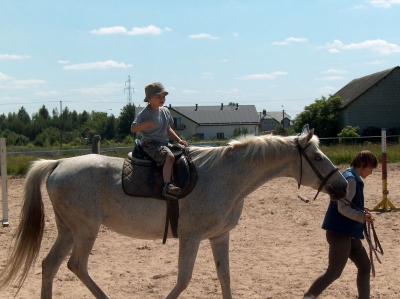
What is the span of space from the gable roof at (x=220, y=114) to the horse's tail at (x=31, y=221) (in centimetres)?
5958

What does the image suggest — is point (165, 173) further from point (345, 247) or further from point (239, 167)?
point (345, 247)

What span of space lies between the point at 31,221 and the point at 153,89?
6.16ft

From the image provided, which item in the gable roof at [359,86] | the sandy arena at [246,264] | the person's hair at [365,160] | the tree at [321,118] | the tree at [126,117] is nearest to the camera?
the person's hair at [365,160]

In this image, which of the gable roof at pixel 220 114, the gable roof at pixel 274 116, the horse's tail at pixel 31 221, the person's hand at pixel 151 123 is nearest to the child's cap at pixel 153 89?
the person's hand at pixel 151 123

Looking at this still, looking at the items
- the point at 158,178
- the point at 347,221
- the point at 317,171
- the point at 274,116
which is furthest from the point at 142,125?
the point at 274,116

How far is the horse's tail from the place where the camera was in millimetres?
5066

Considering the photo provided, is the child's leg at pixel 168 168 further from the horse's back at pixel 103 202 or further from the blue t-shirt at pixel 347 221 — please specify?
the blue t-shirt at pixel 347 221

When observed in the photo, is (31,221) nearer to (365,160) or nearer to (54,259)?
(54,259)

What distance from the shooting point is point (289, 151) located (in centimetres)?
476

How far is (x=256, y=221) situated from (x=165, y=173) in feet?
17.9

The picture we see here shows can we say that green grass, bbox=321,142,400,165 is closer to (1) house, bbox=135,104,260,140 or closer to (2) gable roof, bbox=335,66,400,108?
(2) gable roof, bbox=335,66,400,108

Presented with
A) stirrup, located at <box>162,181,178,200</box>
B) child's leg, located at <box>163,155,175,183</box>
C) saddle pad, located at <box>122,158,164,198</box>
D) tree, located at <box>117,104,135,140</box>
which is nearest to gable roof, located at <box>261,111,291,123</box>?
tree, located at <box>117,104,135,140</box>

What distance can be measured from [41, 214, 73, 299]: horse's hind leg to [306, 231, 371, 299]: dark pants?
244cm

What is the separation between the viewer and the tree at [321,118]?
121ft
